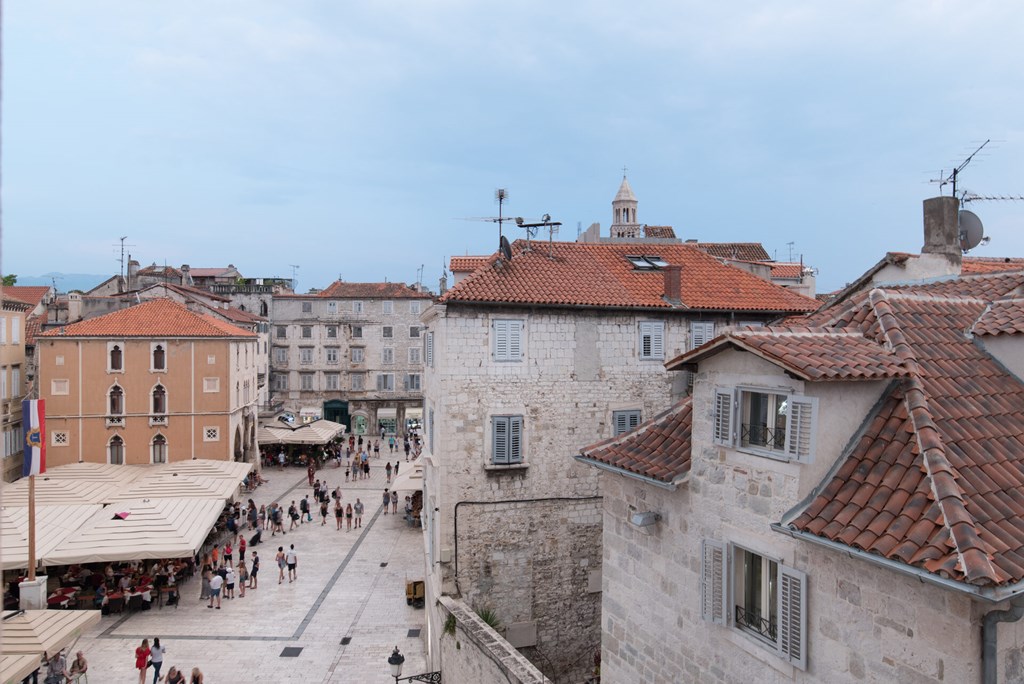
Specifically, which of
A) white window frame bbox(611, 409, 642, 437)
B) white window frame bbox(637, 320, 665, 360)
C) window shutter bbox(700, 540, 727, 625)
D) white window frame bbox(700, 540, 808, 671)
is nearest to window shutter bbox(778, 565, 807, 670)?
white window frame bbox(700, 540, 808, 671)

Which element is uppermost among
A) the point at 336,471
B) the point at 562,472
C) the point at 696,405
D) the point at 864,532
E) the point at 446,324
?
the point at 446,324

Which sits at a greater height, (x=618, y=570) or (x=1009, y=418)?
(x=1009, y=418)

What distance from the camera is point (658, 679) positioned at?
9.60 meters

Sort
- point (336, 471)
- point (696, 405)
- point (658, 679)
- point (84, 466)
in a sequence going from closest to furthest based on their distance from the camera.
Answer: point (696, 405), point (658, 679), point (84, 466), point (336, 471)

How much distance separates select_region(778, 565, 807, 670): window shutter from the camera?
287 inches

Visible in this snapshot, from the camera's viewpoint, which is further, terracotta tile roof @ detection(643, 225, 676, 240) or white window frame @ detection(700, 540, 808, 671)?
terracotta tile roof @ detection(643, 225, 676, 240)

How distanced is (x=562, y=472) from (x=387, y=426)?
43.8 m

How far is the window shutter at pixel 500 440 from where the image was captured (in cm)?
1723

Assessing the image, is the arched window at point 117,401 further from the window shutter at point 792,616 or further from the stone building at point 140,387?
the window shutter at point 792,616

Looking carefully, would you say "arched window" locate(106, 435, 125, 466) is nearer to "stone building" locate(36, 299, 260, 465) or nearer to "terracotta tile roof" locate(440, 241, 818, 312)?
"stone building" locate(36, 299, 260, 465)

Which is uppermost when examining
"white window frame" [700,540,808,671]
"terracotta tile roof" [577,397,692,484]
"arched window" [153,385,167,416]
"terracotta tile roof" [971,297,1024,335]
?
"terracotta tile roof" [971,297,1024,335]

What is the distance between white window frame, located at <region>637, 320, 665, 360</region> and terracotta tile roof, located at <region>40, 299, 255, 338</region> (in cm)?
2599

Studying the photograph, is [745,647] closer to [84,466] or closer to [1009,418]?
[1009,418]

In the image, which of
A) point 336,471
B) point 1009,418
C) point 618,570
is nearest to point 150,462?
point 336,471
